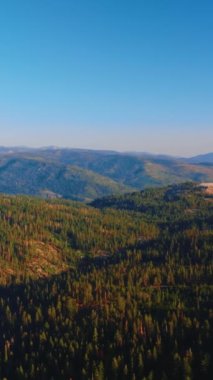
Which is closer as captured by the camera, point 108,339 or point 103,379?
point 103,379

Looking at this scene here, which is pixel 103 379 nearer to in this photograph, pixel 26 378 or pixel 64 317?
pixel 26 378

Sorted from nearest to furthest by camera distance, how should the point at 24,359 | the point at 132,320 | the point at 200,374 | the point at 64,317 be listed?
1. the point at 200,374
2. the point at 24,359
3. the point at 132,320
4. the point at 64,317

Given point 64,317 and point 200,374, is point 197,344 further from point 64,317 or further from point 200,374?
point 64,317

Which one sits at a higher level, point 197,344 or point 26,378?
point 197,344

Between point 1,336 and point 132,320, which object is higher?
point 132,320

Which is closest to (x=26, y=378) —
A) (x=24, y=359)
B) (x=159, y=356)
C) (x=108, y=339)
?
(x=24, y=359)

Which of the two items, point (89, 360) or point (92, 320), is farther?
Result: point (92, 320)

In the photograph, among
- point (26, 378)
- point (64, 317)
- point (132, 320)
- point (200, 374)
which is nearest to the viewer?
point (200, 374)

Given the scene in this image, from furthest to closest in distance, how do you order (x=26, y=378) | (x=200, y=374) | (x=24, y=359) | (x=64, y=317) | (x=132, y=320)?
(x=64, y=317) → (x=132, y=320) → (x=24, y=359) → (x=26, y=378) → (x=200, y=374)

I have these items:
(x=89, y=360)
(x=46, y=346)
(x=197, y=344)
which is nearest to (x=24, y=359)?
(x=46, y=346)
